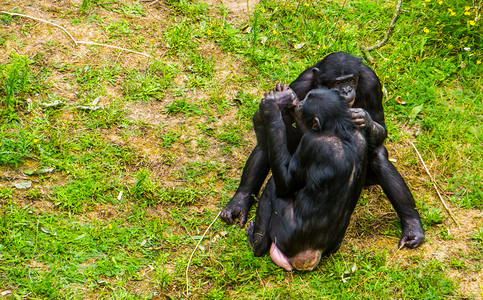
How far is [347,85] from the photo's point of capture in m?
5.77

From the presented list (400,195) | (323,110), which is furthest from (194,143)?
(400,195)

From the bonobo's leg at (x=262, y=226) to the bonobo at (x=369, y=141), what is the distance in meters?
0.38

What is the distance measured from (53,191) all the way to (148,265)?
143 centimetres

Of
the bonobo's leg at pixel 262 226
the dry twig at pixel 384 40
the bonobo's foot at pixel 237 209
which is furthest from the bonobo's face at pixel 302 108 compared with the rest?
the dry twig at pixel 384 40

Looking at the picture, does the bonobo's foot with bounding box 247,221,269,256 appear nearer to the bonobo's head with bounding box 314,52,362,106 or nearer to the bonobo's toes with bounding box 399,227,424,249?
the bonobo's toes with bounding box 399,227,424,249

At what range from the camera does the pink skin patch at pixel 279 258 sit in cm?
518

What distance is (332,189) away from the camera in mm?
4867

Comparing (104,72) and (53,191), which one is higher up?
(104,72)

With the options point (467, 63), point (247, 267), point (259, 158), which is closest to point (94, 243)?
point (247, 267)

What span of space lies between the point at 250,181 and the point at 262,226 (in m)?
0.73

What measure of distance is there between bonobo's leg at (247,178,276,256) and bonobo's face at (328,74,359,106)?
122cm

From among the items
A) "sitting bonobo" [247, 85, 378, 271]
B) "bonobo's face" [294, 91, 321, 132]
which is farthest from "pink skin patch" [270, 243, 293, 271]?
"bonobo's face" [294, 91, 321, 132]

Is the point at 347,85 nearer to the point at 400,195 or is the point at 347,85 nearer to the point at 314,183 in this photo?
the point at 400,195

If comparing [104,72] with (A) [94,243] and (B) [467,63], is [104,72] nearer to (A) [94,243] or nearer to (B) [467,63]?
(A) [94,243]
